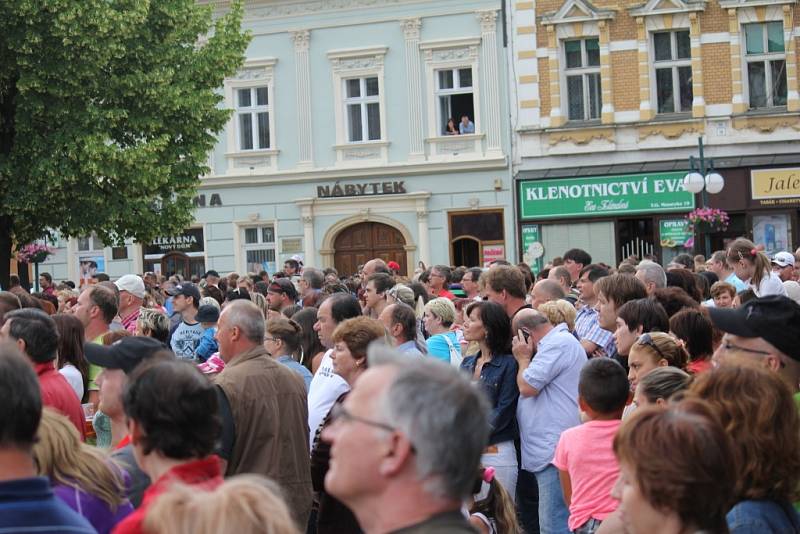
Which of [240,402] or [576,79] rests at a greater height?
[576,79]

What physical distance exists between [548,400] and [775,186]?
21.8 meters

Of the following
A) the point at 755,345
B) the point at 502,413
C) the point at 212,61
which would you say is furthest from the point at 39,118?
the point at 755,345

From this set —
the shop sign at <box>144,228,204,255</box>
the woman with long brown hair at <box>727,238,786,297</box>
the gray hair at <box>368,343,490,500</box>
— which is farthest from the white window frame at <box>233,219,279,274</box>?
the gray hair at <box>368,343,490,500</box>

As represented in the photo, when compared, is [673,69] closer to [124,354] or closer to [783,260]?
[783,260]

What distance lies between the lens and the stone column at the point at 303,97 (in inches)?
1224

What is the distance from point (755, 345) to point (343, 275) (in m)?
26.3

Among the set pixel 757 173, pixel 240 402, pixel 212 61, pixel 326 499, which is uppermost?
pixel 212 61

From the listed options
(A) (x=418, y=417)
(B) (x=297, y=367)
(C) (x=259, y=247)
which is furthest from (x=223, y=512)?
(C) (x=259, y=247)

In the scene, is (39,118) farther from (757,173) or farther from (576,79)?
(757,173)

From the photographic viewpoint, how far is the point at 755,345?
4.95 metres

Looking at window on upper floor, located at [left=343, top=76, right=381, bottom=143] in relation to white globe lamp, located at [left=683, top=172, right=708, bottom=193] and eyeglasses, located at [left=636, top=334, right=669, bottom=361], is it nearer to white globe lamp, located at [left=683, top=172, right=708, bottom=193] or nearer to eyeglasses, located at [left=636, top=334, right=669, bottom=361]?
white globe lamp, located at [left=683, top=172, right=708, bottom=193]

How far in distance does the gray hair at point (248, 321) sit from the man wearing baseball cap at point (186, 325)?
5329mm

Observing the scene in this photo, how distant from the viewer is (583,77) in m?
29.5

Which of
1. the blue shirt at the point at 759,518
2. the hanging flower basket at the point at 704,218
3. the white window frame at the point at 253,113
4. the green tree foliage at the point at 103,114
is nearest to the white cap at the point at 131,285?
the blue shirt at the point at 759,518
